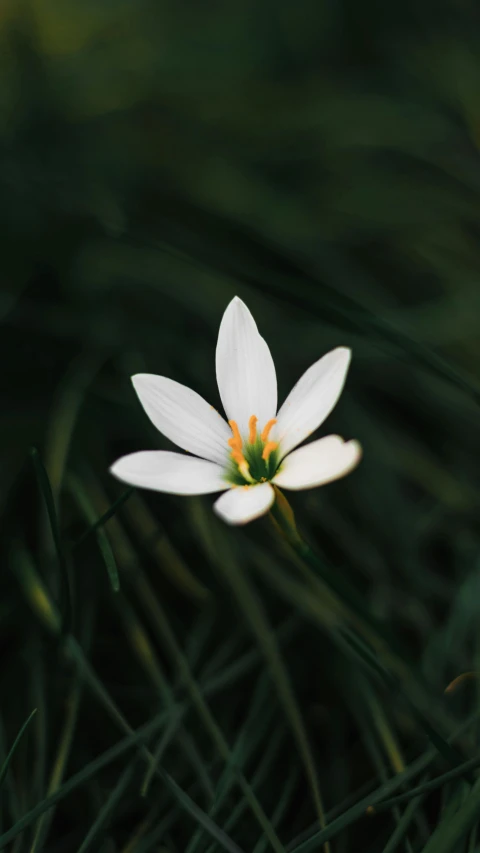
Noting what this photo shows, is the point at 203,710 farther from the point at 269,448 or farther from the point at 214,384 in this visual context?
the point at 214,384

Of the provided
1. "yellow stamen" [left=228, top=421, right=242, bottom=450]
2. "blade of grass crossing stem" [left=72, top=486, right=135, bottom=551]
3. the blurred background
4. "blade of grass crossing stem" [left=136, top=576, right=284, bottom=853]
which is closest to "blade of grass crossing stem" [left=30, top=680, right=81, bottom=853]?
the blurred background

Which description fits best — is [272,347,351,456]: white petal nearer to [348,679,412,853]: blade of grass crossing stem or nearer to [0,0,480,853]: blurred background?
[0,0,480,853]: blurred background

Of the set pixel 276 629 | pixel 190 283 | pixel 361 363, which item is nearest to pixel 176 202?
pixel 190 283

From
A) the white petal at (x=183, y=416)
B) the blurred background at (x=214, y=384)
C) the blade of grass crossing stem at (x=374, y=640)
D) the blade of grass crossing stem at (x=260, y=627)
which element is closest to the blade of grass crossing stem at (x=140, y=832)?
the blurred background at (x=214, y=384)

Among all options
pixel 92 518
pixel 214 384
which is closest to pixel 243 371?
pixel 92 518

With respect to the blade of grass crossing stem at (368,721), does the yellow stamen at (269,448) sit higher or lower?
higher

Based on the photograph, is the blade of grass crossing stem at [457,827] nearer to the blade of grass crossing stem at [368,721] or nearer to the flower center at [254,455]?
the blade of grass crossing stem at [368,721]
